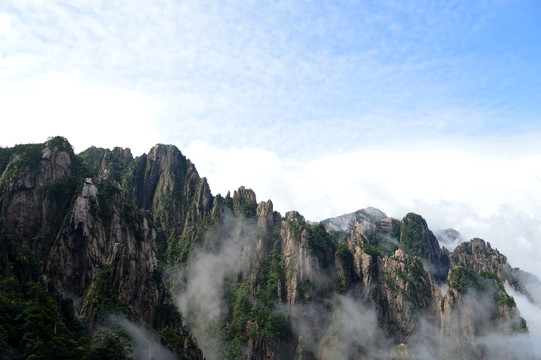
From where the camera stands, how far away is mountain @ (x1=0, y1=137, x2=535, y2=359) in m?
77.1

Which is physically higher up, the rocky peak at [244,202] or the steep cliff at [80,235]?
the rocky peak at [244,202]

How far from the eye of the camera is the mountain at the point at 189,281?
7706 centimetres

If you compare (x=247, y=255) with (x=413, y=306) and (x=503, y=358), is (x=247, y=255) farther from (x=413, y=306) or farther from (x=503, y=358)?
(x=503, y=358)

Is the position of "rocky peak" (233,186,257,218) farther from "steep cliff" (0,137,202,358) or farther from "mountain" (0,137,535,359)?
"steep cliff" (0,137,202,358)

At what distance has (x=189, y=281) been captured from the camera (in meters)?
155

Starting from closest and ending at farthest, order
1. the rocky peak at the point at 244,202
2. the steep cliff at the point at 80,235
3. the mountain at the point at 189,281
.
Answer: the mountain at the point at 189,281, the steep cliff at the point at 80,235, the rocky peak at the point at 244,202

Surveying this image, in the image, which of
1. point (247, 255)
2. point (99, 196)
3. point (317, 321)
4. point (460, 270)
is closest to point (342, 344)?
point (317, 321)

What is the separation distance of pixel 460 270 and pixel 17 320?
172325 millimetres

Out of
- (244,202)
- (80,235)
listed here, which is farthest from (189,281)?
(80,235)

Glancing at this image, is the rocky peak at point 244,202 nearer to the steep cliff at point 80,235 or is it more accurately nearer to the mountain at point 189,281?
the mountain at point 189,281

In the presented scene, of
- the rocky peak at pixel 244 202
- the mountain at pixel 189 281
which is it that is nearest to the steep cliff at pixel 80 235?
the mountain at pixel 189 281

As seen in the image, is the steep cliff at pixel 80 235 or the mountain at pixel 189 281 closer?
the mountain at pixel 189 281

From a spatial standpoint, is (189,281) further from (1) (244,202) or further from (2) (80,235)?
(2) (80,235)

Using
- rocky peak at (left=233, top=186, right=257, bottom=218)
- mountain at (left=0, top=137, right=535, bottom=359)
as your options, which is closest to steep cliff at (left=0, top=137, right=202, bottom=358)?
mountain at (left=0, top=137, right=535, bottom=359)
